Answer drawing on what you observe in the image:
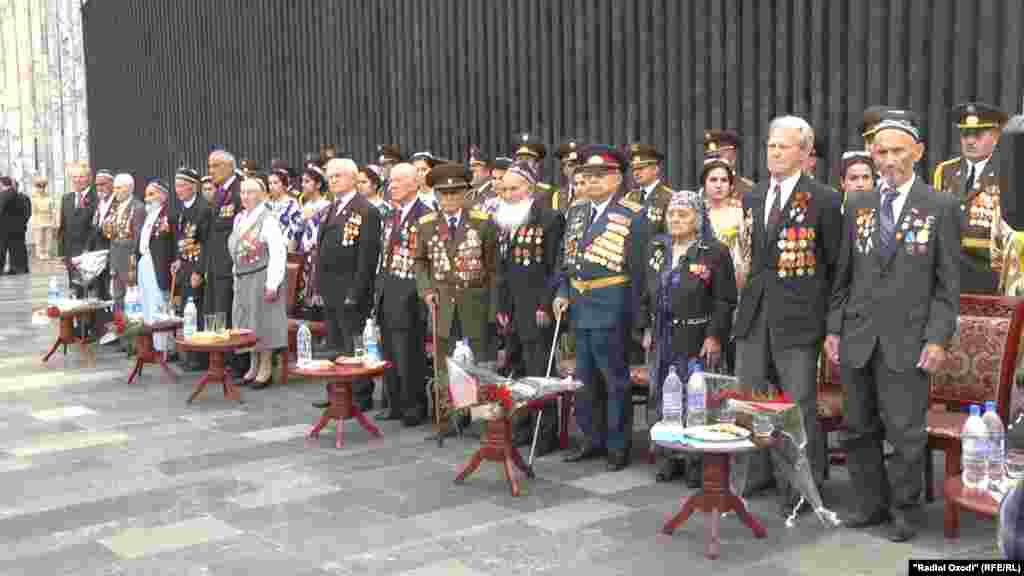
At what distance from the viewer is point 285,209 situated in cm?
1027

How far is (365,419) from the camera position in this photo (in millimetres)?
7035

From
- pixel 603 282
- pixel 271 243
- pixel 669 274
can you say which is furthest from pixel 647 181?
pixel 271 243

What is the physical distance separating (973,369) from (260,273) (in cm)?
543

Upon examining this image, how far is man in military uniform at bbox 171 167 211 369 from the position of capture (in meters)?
9.54

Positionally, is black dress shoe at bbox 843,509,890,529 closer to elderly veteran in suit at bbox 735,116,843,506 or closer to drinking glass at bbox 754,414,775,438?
elderly veteran in suit at bbox 735,116,843,506

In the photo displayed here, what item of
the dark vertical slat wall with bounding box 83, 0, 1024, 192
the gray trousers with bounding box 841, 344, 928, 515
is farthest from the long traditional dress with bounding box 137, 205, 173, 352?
the gray trousers with bounding box 841, 344, 928, 515

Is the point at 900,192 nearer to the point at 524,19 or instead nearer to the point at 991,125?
the point at 991,125

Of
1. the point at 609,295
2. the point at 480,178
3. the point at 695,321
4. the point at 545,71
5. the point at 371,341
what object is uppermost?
the point at 545,71

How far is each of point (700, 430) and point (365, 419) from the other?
109 inches

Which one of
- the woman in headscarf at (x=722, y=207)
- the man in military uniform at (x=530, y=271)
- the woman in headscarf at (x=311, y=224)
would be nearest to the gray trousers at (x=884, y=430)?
the woman in headscarf at (x=722, y=207)

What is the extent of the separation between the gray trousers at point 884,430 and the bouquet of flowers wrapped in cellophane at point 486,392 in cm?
153

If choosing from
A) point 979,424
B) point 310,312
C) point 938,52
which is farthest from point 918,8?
point 310,312

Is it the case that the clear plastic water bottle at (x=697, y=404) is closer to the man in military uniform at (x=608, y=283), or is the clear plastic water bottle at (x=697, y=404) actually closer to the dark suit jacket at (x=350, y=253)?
the man in military uniform at (x=608, y=283)

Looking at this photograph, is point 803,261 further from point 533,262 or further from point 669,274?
point 533,262
